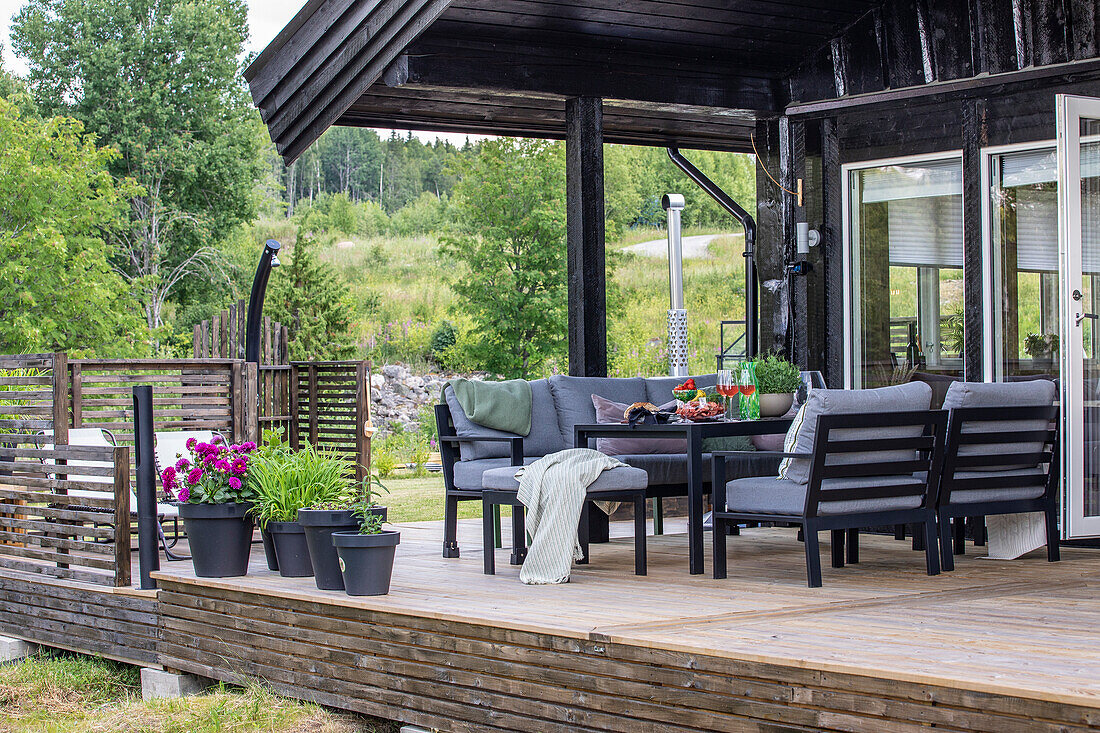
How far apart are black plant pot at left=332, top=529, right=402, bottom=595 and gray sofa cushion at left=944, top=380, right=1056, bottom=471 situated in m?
2.61

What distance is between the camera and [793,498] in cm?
488

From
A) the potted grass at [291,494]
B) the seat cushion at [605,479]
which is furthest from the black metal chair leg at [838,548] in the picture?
the potted grass at [291,494]

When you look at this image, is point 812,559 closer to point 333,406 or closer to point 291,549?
point 291,549

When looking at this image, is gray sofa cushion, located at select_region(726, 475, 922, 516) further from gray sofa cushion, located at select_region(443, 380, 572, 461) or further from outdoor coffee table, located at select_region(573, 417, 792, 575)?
gray sofa cushion, located at select_region(443, 380, 572, 461)

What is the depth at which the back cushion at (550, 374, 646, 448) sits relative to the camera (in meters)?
6.78

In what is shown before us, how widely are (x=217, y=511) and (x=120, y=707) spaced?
987 millimetres

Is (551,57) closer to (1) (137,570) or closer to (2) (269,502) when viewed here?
(2) (269,502)

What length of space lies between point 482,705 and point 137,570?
3037mm

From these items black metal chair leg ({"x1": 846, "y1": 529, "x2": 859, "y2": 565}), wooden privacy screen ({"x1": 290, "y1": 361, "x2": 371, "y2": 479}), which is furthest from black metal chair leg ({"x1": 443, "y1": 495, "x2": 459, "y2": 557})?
wooden privacy screen ({"x1": 290, "y1": 361, "x2": 371, "y2": 479})

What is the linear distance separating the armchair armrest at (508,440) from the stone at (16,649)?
2.74 meters

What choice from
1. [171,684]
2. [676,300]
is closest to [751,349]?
[676,300]

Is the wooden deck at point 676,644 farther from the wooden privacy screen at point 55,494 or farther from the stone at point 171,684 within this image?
the wooden privacy screen at point 55,494

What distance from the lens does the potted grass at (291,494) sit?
5.27m

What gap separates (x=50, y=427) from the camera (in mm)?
6410
